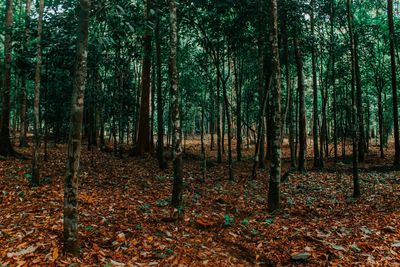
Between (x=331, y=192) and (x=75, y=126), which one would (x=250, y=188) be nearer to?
(x=331, y=192)

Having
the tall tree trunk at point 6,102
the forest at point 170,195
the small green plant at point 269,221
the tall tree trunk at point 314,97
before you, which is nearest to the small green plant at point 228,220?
the forest at point 170,195

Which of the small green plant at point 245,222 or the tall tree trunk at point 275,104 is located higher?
the tall tree trunk at point 275,104

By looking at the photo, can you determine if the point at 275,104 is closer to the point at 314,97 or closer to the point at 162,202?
the point at 162,202

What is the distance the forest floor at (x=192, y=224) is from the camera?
6207mm

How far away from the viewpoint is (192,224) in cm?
834

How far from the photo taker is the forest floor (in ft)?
20.4

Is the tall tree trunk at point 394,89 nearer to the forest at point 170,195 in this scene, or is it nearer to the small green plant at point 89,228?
the forest at point 170,195

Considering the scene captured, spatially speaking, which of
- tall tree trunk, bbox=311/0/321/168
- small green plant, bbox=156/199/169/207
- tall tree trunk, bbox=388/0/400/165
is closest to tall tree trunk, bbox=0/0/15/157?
small green plant, bbox=156/199/169/207

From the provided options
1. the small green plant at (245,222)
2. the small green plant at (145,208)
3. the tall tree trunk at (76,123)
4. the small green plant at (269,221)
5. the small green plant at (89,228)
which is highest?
the tall tree trunk at (76,123)

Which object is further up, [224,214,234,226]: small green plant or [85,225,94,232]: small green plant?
[85,225,94,232]: small green plant

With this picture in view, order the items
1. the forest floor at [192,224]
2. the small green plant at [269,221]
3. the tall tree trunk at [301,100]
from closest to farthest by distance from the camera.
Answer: the forest floor at [192,224] < the small green plant at [269,221] < the tall tree trunk at [301,100]

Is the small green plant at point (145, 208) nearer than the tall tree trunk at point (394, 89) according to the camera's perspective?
Yes

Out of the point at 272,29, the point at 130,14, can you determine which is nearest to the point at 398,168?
the point at 272,29

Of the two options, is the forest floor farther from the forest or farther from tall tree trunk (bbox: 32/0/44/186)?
tall tree trunk (bbox: 32/0/44/186)
